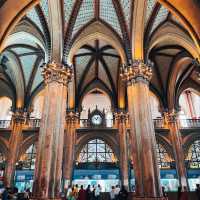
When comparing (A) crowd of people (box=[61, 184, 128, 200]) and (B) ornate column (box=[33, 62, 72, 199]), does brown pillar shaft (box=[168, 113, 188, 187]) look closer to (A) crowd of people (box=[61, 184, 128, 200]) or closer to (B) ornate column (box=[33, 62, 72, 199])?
(A) crowd of people (box=[61, 184, 128, 200])

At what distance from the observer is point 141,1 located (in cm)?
1016

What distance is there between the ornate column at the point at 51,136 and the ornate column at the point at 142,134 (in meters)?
3.08

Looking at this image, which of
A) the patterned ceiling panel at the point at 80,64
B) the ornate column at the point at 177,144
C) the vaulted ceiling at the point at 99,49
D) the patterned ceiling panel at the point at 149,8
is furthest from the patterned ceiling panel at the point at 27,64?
the ornate column at the point at 177,144

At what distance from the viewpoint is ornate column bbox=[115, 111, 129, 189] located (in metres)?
14.7

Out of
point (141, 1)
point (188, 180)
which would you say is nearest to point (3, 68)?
point (141, 1)

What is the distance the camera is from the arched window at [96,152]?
17.1 metres

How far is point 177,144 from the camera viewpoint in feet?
52.6

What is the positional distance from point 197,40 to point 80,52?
1004 cm

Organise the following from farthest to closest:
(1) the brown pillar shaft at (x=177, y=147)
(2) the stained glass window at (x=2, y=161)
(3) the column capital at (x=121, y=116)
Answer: (3) the column capital at (x=121, y=116), (2) the stained glass window at (x=2, y=161), (1) the brown pillar shaft at (x=177, y=147)

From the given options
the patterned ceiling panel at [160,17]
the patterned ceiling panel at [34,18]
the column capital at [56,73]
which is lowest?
the column capital at [56,73]

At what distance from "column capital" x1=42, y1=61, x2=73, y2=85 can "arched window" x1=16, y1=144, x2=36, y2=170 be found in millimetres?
9294

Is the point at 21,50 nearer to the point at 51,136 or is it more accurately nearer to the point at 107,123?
the point at 51,136

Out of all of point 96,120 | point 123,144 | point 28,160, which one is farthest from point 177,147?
point 28,160

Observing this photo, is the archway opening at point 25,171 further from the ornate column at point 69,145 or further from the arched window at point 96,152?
the arched window at point 96,152
